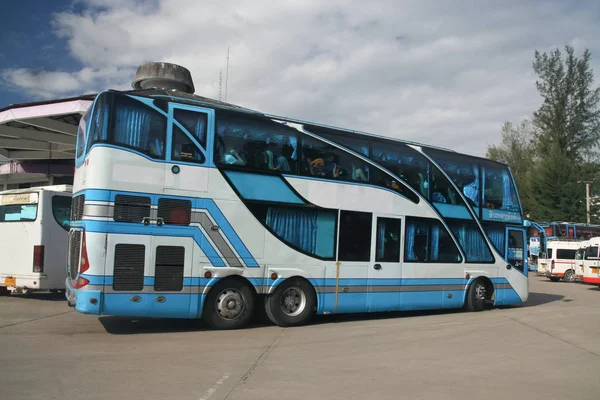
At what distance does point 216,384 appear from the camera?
6.21 meters

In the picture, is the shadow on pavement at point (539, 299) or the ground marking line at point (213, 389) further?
the shadow on pavement at point (539, 299)

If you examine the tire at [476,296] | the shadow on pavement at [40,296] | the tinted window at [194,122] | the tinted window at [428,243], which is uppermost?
the tinted window at [194,122]

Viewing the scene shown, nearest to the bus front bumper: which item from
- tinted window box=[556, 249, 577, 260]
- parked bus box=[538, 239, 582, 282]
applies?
parked bus box=[538, 239, 582, 282]

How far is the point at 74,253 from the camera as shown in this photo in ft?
30.6

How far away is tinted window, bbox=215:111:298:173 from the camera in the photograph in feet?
32.6

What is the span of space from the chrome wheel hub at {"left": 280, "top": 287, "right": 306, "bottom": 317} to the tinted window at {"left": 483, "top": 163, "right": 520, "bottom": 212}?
626 centimetres

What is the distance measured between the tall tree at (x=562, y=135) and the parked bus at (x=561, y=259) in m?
18.9

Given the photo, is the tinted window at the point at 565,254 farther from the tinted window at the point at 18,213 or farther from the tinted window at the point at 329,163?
the tinted window at the point at 18,213

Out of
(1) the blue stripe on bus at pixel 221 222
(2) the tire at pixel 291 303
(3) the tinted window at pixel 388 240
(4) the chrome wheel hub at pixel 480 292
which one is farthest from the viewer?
(4) the chrome wheel hub at pixel 480 292

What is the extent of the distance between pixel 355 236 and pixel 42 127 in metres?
15.0

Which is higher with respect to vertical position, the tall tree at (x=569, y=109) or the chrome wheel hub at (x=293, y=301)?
the tall tree at (x=569, y=109)

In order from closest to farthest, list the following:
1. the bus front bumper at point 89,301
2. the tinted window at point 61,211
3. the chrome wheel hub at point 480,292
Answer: the bus front bumper at point 89,301, the tinted window at point 61,211, the chrome wheel hub at point 480,292

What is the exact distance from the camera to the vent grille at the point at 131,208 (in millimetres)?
8875

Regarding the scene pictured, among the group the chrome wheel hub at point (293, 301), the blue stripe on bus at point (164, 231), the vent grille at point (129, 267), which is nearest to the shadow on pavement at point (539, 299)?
the chrome wheel hub at point (293, 301)
